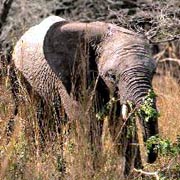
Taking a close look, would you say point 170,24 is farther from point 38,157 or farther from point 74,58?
point 38,157

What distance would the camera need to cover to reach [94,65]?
6.19 meters

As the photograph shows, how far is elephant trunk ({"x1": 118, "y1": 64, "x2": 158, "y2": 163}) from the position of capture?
211 inches

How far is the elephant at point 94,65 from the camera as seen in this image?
18.4ft

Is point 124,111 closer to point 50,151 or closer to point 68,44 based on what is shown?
point 50,151

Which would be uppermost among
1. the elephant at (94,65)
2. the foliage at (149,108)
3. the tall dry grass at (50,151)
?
the elephant at (94,65)

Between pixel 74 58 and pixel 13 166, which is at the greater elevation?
pixel 74 58

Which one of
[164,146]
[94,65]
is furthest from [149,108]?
[94,65]

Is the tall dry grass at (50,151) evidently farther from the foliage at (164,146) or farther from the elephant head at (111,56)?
the elephant head at (111,56)

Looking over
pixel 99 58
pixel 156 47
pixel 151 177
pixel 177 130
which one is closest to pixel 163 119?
pixel 177 130

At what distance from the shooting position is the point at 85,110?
Result: 18.5ft

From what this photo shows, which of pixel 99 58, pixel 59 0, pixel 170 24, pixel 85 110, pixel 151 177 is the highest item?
pixel 59 0

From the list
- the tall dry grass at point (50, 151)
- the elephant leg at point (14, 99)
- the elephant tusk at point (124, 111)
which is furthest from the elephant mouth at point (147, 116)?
the elephant leg at point (14, 99)

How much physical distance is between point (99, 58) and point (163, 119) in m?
1.11

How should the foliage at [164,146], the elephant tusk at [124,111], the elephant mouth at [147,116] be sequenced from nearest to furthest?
the foliage at [164,146] < the elephant mouth at [147,116] < the elephant tusk at [124,111]
